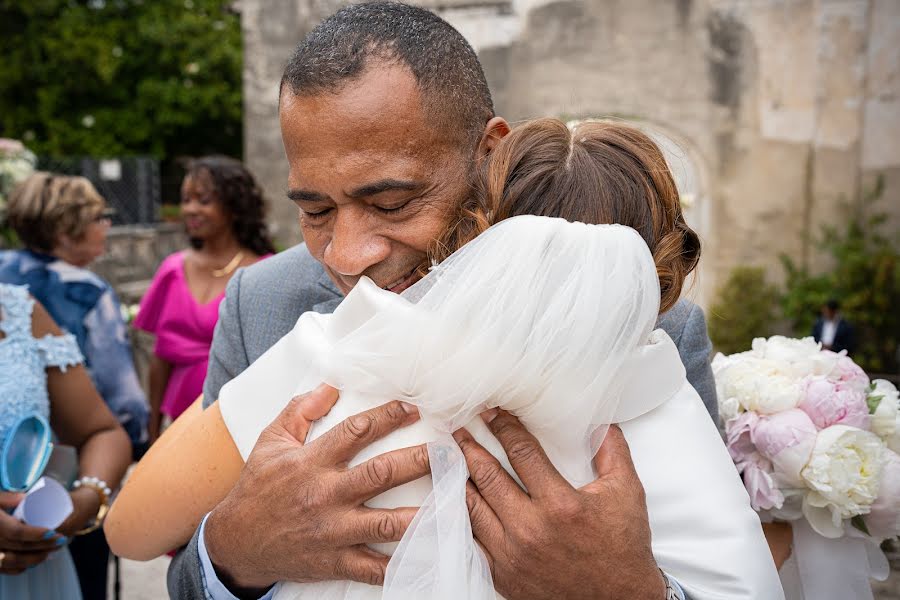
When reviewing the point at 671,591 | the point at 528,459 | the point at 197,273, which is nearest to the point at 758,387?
the point at 671,591

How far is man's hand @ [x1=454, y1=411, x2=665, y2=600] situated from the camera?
121cm

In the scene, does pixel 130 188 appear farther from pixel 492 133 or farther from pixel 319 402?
pixel 319 402

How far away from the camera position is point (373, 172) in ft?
4.72

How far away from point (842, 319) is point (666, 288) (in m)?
8.85

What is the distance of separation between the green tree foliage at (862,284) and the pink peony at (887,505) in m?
8.22

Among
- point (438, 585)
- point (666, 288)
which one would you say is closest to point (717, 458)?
point (666, 288)

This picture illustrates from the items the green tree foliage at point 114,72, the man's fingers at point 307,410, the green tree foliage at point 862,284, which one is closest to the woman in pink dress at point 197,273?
the man's fingers at point 307,410

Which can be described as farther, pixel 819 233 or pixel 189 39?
pixel 189 39

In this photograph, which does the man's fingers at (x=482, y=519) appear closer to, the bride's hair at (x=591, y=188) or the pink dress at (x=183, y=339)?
the bride's hair at (x=591, y=188)

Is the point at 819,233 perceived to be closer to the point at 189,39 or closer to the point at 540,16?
the point at 540,16

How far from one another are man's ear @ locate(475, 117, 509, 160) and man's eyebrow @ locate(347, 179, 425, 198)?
10.1 inches

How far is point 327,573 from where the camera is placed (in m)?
1.31

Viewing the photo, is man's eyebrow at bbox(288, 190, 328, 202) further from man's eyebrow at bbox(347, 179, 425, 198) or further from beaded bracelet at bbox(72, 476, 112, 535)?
beaded bracelet at bbox(72, 476, 112, 535)

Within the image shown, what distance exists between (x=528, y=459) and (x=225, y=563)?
24.6 inches
